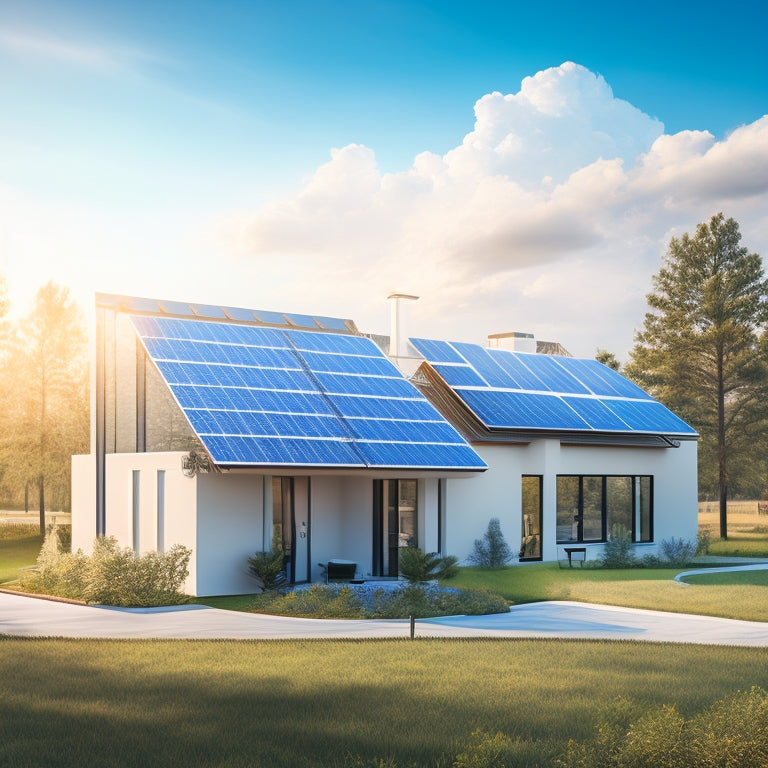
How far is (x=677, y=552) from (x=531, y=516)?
5238mm

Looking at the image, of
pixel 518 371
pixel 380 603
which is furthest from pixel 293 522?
pixel 518 371

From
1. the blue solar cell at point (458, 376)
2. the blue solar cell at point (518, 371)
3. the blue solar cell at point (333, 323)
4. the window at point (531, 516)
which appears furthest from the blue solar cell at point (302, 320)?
the window at point (531, 516)

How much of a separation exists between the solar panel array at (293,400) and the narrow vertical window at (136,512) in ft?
8.93

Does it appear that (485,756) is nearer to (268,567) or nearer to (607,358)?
(268,567)

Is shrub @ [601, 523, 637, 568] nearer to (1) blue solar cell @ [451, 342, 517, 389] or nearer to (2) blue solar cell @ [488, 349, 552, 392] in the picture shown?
(2) blue solar cell @ [488, 349, 552, 392]

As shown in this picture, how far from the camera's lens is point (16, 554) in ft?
114

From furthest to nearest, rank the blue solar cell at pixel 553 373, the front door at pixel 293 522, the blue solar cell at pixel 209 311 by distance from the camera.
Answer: the blue solar cell at pixel 553 373, the blue solar cell at pixel 209 311, the front door at pixel 293 522

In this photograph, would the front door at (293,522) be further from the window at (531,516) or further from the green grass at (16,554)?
the green grass at (16,554)

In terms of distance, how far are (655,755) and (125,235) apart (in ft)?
66.6

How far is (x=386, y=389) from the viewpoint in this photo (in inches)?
993

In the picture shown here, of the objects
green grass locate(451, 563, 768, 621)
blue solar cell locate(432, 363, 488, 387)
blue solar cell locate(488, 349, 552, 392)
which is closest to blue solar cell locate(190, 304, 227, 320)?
blue solar cell locate(432, 363, 488, 387)

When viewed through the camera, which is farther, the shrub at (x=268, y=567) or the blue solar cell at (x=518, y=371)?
the blue solar cell at (x=518, y=371)

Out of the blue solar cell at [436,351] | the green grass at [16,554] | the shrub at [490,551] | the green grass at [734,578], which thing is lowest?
the green grass at [16,554]

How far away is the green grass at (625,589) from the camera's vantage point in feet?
59.2
